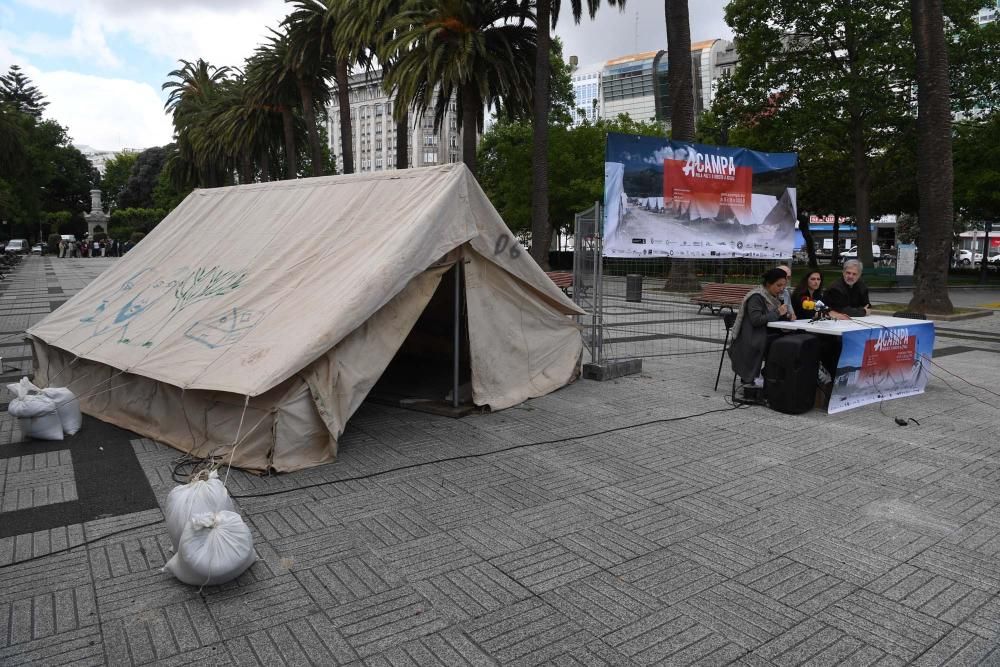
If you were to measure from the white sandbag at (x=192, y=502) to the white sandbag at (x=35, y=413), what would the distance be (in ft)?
10.2

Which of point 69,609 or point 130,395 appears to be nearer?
point 69,609

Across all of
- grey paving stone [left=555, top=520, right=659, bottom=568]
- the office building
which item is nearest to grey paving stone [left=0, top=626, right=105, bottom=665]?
grey paving stone [left=555, top=520, right=659, bottom=568]

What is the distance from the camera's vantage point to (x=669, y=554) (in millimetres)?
4207

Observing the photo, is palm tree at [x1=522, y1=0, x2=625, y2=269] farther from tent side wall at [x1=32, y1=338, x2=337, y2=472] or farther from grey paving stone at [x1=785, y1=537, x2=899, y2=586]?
grey paving stone at [x1=785, y1=537, x2=899, y2=586]

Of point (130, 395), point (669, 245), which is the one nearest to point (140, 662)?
point (130, 395)

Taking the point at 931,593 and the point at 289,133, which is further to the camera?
the point at 289,133

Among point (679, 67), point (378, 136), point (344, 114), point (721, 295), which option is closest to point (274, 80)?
point (344, 114)

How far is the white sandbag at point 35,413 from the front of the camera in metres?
6.31

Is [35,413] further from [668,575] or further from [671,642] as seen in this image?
[671,642]

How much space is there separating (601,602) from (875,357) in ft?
19.2

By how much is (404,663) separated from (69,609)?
1778 millimetres

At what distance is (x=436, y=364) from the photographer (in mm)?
10109

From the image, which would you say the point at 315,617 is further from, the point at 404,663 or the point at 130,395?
the point at 130,395

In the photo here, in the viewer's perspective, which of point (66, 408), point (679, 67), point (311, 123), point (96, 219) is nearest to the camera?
point (66, 408)
